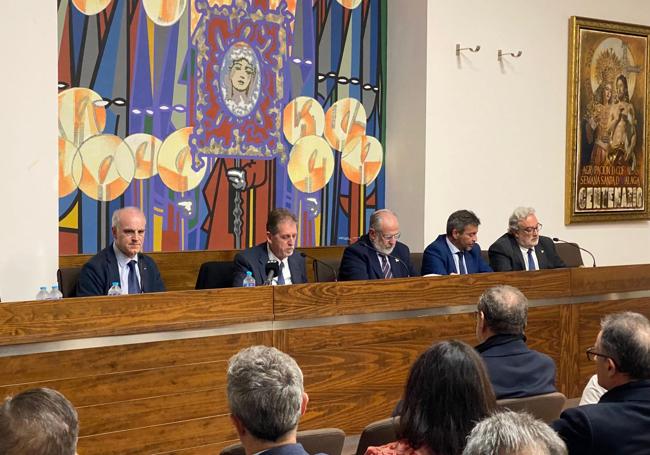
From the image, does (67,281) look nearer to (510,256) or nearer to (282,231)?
(282,231)

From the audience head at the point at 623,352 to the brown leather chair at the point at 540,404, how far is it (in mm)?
375

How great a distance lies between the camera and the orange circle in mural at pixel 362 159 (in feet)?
26.2

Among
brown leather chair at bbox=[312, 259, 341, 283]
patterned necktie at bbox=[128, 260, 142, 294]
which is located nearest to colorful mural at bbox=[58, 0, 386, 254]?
patterned necktie at bbox=[128, 260, 142, 294]

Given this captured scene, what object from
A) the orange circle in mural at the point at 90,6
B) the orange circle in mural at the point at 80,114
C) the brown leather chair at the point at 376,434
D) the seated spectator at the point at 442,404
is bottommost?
the brown leather chair at the point at 376,434

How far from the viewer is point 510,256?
7.01m

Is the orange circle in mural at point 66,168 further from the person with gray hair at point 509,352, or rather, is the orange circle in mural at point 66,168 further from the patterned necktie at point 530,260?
the person with gray hair at point 509,352

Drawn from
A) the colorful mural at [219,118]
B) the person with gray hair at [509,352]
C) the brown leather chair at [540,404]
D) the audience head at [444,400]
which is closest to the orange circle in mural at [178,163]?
the colorful mural at [219,118]

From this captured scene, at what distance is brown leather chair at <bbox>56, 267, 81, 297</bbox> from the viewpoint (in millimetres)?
5500

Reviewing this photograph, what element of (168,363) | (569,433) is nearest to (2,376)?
(168,363)

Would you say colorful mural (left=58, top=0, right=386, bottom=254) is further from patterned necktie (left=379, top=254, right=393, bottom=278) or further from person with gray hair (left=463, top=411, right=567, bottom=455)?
person with gray hair (left=463, top=411, right=567, bottom=455)

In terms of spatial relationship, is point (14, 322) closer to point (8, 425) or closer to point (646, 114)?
point (8, 425)

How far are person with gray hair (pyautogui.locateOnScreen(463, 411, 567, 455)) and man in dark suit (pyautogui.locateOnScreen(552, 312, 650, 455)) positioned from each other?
3.72ft

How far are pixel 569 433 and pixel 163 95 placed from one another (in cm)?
481

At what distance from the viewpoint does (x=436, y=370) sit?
2.59 metres
